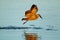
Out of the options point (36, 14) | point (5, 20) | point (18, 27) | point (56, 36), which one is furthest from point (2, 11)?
point (56, 36)

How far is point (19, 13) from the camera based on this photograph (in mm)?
1263

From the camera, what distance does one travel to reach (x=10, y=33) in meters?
1.26

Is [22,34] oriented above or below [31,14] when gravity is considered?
→ below

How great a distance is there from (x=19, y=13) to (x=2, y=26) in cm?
22

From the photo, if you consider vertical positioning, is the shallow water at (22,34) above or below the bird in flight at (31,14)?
below

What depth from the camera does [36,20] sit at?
125 cm

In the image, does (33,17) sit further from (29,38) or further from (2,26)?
(2,26)

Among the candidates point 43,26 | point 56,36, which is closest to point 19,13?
point 43,26

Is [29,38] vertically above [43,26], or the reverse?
[43,26]

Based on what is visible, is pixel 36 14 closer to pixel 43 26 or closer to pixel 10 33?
pixel 43 26

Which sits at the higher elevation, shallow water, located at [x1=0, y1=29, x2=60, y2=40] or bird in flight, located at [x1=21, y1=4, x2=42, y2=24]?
bird in flight, located at [x1=21, y1=4, x2=42, y2=24]

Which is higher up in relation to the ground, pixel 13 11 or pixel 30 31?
pixel 13 11

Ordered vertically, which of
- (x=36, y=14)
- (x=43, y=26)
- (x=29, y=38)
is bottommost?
(x=29, y=38)

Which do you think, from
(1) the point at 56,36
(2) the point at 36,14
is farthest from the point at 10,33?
(1) the point at 56,36
